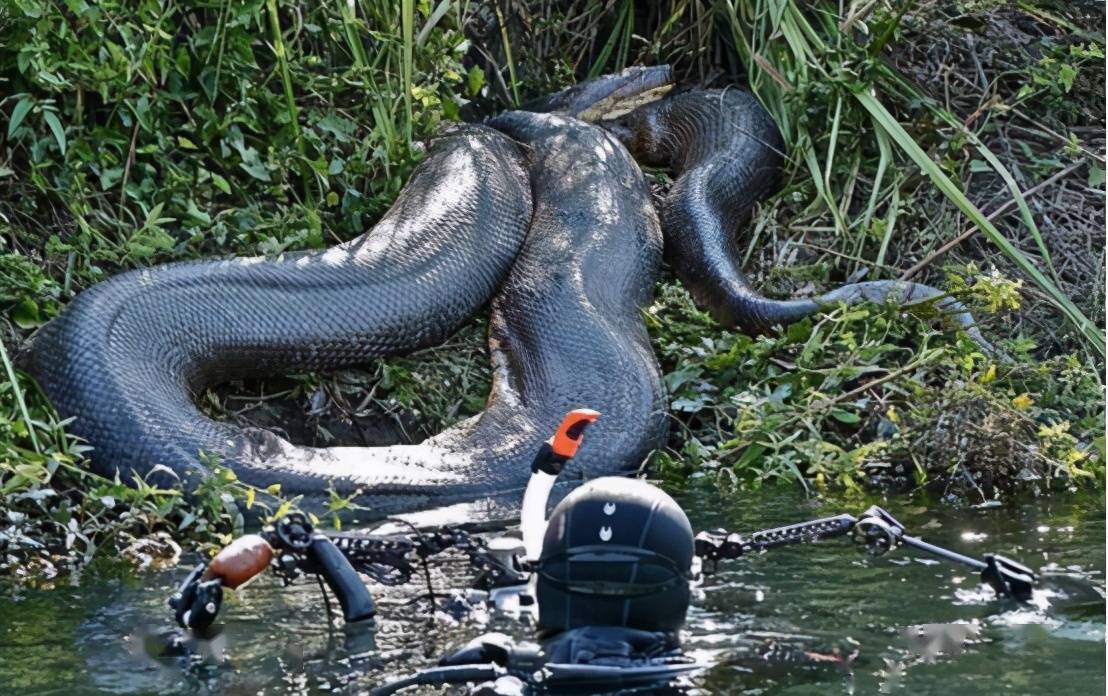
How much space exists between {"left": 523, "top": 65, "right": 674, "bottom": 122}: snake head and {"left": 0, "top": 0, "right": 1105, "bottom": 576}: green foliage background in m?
0.32

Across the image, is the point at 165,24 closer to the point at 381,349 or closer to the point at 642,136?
the point at 381,349

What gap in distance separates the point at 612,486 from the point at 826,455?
276 cm

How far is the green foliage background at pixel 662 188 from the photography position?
613 cm

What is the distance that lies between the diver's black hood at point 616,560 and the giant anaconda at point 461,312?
7.34 feet

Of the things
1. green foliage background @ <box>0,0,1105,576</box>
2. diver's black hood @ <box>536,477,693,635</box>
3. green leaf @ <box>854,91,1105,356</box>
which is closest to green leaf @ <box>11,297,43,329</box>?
green foliage background @ <box>0,0,1105,576</box>

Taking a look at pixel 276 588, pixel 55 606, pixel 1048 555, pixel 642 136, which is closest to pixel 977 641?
pixel 1048 555

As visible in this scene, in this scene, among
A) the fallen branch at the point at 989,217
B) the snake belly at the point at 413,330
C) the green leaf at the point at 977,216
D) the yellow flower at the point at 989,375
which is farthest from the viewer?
the fallen branch at the point at 989,217

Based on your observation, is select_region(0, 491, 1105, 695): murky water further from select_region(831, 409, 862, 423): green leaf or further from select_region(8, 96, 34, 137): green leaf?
select_region(8, 96, 34, 137): green leaf

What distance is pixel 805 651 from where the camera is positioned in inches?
156

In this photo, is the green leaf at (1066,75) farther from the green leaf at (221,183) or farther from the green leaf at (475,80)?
the green leaf at (221,183)

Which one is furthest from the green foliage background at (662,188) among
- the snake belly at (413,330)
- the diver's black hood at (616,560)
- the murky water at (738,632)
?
the diver's black hood at (616,560)

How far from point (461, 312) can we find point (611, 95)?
253 centimetres

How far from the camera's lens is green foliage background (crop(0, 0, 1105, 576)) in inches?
241

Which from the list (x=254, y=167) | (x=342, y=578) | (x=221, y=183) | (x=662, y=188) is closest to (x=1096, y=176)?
(x=662, y=188)
